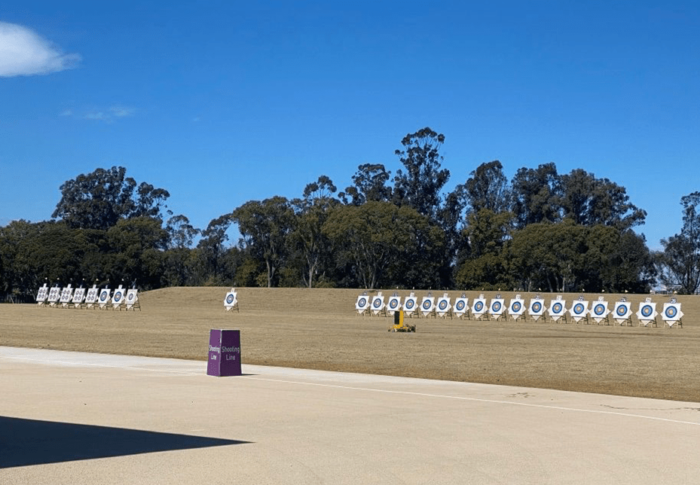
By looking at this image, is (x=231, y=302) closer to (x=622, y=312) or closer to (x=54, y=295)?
(x=54, y=295)

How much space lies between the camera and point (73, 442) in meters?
10.4

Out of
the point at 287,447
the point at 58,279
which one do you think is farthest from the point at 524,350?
the point at 58,279

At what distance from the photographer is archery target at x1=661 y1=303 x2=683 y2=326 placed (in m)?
55.5

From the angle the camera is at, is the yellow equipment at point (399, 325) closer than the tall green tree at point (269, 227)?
Yes

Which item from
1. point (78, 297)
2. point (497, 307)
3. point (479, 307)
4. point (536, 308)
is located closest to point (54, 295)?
point (78, 297)

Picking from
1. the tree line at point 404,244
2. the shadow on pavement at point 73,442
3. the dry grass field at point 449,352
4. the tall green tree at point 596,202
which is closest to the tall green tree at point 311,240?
A: the tree line at point 404,244

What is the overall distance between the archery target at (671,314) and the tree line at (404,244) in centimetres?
4372

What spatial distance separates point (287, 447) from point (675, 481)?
159 inches

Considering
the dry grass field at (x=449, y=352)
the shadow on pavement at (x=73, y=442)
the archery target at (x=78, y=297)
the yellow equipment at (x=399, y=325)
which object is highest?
the archery target at (x=78, y=297)

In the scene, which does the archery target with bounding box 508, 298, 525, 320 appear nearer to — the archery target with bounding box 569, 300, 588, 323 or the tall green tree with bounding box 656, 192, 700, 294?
the archery target with bounding box 569, 300, 588, 323

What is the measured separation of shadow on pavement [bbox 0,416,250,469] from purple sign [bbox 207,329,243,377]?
7.25 meters

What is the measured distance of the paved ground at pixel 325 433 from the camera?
913 centimetres

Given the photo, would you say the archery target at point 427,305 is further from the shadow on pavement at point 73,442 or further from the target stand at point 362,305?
the shadow on pavement at point 73,442

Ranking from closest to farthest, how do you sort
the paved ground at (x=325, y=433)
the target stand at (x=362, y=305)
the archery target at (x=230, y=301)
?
the paved ground at (x=325, y=433) → the target stand at (x=362, y=305) → the archery target at (x=230, y=301)
